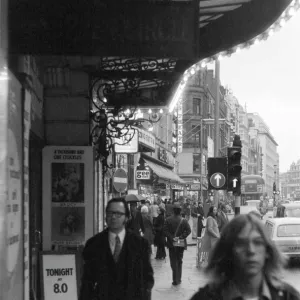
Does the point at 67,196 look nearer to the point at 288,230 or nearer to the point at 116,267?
the point at 116,267

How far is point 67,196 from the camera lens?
1108 centimetres

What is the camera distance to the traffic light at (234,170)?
1732 centimetres

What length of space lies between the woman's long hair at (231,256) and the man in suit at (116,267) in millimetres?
3076

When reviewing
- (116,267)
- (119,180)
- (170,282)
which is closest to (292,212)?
(119,180)

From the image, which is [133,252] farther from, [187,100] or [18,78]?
[187,100]

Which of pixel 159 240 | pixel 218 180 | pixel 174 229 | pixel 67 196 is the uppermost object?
pixel 218 180

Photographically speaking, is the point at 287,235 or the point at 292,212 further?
the point at 292,212

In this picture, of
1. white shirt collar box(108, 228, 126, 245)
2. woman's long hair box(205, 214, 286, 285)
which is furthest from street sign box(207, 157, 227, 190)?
woman's long hair box(205, 214, 286, 285)

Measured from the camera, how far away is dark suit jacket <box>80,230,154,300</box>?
6237 mm

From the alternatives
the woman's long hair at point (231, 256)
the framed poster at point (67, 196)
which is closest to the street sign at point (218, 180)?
the framed poster at point (67, 196)

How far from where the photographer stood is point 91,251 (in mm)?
6367

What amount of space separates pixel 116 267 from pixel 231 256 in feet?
10.5

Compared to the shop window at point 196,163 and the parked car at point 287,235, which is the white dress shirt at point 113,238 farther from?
the shop window at point 196,163

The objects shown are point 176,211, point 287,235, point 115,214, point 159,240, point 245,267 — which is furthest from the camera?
point 159,240
